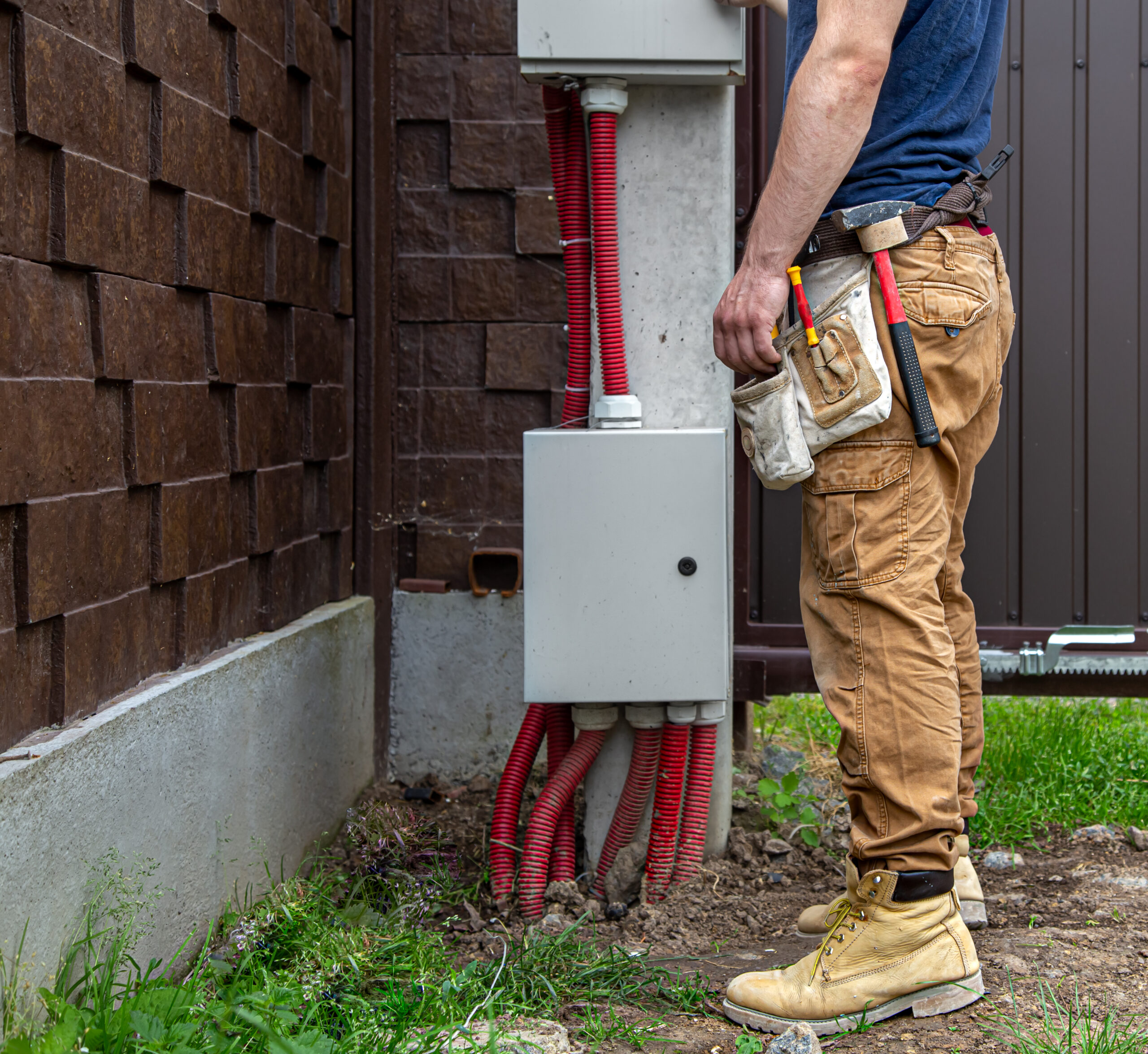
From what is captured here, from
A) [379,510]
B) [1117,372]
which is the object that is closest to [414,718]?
[379,510]

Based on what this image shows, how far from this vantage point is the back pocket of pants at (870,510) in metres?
1.99

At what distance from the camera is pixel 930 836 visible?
2010 mm

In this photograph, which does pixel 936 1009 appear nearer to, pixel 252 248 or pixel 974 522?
pixel 974 522

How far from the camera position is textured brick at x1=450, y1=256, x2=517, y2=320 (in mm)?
3436

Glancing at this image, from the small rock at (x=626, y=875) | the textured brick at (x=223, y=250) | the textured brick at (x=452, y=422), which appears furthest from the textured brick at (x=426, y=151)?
the small rock at (x=626, y=875)

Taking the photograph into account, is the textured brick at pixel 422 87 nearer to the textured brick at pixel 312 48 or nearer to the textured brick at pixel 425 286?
the textured brick at pixel 312 48

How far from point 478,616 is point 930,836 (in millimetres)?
1745

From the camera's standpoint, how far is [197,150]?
230 cm

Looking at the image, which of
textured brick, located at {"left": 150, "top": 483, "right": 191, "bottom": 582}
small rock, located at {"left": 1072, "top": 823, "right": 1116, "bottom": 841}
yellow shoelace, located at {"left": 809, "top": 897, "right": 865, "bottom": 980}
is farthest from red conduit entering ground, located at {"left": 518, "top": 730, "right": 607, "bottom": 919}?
small rock, located at {"left": 1072, "top": 823, "right": 1116, "bottom": 841}

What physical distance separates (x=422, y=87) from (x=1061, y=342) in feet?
6.69

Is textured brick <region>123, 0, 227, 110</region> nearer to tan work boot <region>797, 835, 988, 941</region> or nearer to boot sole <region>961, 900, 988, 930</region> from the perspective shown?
tan work boot <region>797, 835, 988, 941</region>

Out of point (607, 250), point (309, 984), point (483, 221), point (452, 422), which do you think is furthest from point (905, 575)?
point (483, 221)

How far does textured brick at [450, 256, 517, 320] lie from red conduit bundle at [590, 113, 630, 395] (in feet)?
2.96

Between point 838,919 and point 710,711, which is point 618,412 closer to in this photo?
point 710,711
